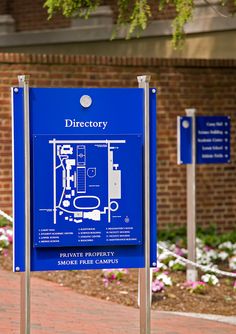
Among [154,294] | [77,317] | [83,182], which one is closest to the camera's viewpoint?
[83,182]

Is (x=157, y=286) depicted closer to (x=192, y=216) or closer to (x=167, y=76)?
(x=192, y=216)

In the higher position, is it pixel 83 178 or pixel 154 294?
pixel 83 178

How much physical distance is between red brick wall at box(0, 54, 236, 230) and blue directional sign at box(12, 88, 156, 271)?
265 inches

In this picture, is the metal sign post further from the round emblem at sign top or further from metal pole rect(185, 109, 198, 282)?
metal pole rect(185, 109, 198, 282)

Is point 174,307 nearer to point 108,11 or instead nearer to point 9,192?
point 9,192

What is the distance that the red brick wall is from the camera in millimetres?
14258

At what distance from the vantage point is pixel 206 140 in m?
12.7

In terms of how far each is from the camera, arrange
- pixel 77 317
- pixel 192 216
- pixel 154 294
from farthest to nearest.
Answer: pixel 192 216 → pixel 154 294 → pixel 77 317

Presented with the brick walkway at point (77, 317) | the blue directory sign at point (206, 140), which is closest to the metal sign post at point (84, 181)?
the brick walkway at point (77, 317)

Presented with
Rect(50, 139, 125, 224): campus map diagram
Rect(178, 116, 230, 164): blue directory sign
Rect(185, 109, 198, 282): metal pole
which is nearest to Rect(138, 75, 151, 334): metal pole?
Rect(50, 139, 125, 224): campus map diagram

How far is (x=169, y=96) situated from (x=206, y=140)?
308 centimetres

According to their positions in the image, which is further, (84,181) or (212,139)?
(212,139)

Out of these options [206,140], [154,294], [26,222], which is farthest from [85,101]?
[206,140]

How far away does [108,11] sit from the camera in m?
19.2
